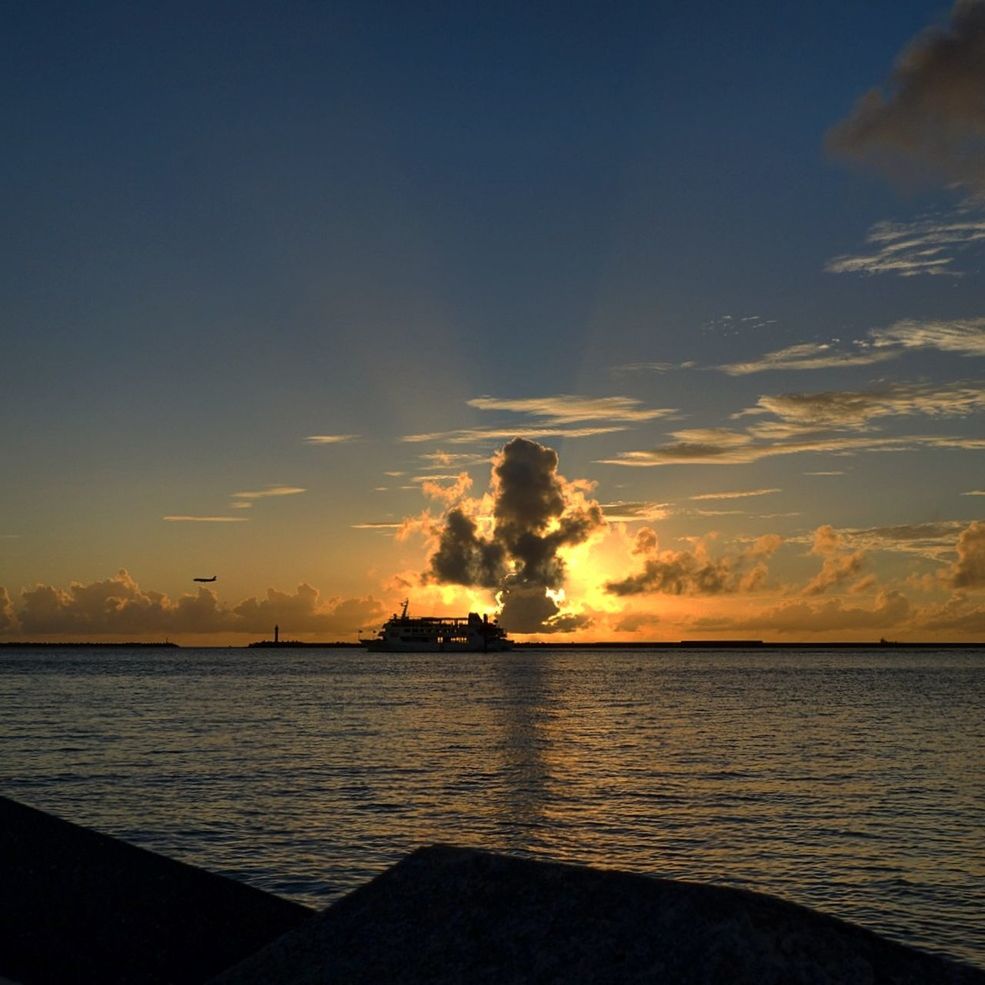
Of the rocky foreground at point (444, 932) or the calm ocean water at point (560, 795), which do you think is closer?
the rocky foreground at point (444, 932)

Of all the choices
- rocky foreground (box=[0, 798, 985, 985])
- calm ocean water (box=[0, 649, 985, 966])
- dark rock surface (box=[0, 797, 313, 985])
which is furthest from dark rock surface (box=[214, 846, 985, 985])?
calm ocean water (box=[0, 649, 985, 966])

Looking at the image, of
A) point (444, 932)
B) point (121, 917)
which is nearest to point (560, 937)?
point (444, 932)

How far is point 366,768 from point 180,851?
15.1 metres

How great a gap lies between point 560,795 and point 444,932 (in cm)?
2617

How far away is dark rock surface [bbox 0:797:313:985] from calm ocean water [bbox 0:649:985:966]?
10546 mm

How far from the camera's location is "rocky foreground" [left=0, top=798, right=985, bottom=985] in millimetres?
3855

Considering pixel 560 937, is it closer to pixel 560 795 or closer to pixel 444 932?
pixel 444 932

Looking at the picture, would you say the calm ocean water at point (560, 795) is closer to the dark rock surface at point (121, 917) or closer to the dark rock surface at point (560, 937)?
the dark rock surface at point (121, 917)

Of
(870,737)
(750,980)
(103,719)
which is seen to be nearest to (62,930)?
(750,980)

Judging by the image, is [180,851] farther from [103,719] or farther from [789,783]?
[103,719]

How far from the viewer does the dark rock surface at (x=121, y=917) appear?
580cm

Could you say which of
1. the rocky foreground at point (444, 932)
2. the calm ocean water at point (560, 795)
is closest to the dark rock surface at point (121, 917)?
the rocky foreground at point (444, 932)

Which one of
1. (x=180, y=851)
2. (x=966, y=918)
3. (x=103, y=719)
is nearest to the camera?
(x=966, y=918)

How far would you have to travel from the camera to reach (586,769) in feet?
120
